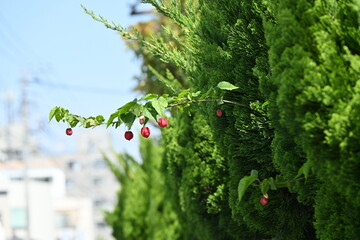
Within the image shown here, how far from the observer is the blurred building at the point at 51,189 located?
72312 mm

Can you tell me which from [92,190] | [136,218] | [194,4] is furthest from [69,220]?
[194,4]

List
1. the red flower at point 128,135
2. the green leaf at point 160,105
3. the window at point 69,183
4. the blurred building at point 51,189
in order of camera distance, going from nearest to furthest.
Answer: the green leaf at point 160,105, the red flower at point 128,135, the blurred building at point 51,189, the window at point 69,183

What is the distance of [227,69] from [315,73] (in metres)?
2.16

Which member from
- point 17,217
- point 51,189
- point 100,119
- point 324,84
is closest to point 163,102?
point 100,119

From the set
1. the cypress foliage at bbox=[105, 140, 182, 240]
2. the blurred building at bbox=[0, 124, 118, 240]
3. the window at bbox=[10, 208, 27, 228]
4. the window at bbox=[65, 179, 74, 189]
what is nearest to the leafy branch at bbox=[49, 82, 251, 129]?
the cypress foliage at bbox=[105, 140, 182, 240]

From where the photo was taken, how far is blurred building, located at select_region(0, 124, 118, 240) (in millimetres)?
72312

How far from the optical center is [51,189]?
95.6 meters

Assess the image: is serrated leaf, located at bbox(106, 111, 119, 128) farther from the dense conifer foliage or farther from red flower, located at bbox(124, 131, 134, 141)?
the dense conifer foliage

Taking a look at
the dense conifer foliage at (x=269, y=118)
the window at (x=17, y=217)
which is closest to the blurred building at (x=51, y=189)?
the window at (x=17, y=217)

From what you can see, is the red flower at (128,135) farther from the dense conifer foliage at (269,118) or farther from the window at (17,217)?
the window at (17,217)

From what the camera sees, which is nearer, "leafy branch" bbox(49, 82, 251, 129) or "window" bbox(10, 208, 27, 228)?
"leafy branch" bbox(49, 82, 251, 129)

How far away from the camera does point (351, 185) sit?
15.0ft

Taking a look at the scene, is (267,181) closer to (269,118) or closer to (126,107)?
(269,118)

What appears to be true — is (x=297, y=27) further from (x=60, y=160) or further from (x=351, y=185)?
(x=60, y=160)
